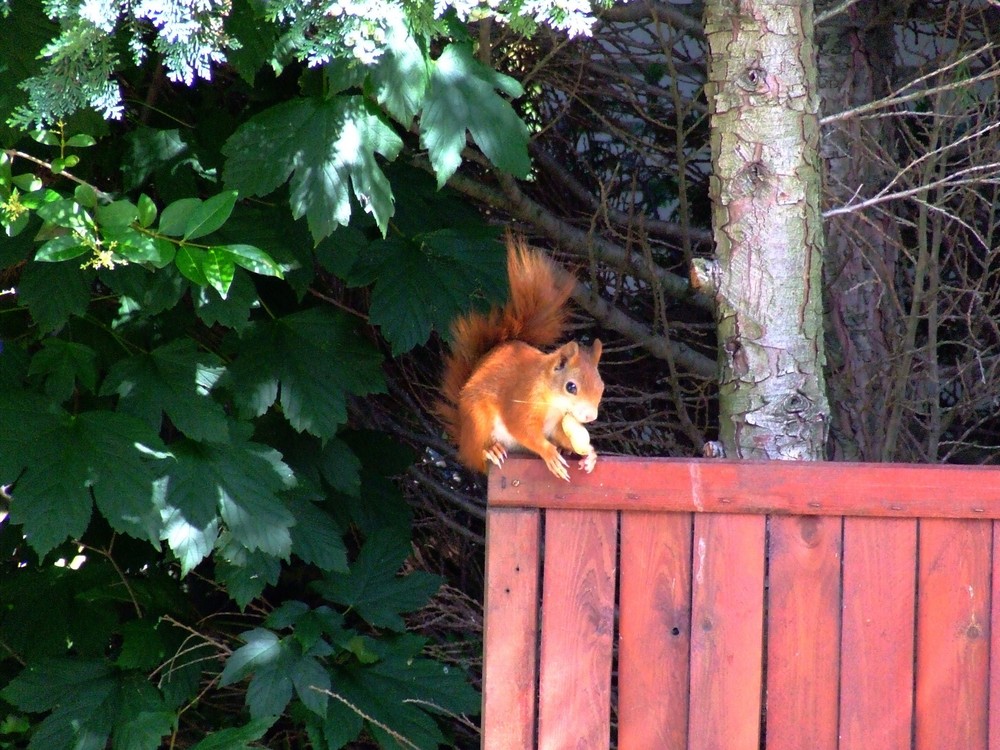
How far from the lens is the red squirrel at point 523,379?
1935 millimetres

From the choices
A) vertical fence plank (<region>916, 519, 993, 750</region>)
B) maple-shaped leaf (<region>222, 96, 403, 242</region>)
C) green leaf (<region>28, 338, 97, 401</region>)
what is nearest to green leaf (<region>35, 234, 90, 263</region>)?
maple-shaped leaf (<region>222, 96, 403, 242</region>)

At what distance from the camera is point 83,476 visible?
1863 mm

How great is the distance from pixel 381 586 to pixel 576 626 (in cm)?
75

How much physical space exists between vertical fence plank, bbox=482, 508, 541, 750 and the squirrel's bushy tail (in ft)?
1.79

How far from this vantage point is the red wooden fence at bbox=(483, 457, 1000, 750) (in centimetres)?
170

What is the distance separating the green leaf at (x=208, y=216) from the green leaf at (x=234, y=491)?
2.10ft

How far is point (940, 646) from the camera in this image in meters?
1.70

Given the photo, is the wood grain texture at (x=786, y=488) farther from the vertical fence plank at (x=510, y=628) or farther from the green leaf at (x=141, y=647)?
the green leaf at (x=141, y=647)

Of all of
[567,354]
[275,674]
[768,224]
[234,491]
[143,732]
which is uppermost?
[768,224]

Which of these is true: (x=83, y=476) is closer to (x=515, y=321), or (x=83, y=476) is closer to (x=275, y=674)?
(x=275, y=674)

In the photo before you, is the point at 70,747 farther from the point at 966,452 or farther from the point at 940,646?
the point at 966,452

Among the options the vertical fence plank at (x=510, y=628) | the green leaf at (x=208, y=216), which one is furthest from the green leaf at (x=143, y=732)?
the green leaf at (x=208, y=216)

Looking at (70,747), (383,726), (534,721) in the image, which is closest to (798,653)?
(534,721)

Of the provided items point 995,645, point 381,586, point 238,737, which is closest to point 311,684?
point 238,737
